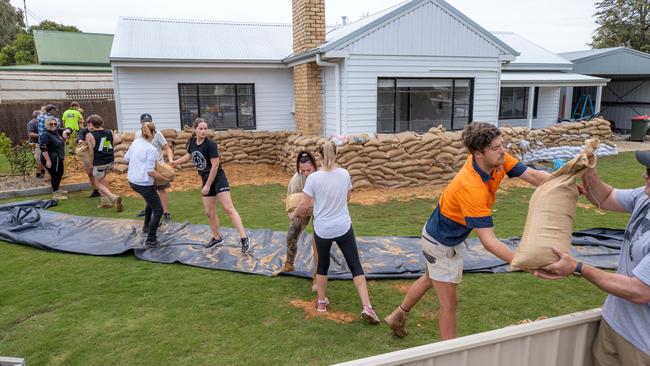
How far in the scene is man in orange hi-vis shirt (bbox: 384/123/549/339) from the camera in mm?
2693

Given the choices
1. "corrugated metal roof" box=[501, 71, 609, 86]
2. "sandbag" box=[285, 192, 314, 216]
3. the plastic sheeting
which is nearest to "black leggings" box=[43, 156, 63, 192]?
the plastic sheeting

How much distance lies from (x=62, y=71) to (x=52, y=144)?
48.9 feet

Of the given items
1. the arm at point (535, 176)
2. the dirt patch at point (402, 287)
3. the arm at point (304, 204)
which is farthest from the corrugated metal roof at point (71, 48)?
the arm at point (535, 176)

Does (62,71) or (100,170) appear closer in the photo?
(100,170)

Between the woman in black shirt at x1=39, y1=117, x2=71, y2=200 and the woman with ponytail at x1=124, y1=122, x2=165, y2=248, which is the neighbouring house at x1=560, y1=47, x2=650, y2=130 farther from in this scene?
the woman in black shirt at x1=39, y1=117, x2=71, y2=200

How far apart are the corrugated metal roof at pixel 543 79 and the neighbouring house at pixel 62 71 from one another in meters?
15.7

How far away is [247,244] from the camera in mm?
5605

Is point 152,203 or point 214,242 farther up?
point 152,203

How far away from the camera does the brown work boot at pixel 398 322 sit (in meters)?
3.62

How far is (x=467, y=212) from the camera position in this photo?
273cm

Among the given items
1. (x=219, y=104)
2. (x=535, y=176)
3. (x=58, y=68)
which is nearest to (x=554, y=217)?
(x=535, y=176)

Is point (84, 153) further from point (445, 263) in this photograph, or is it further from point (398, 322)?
point (445, 263)

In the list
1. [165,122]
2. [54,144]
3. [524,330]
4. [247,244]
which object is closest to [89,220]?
[54,144]

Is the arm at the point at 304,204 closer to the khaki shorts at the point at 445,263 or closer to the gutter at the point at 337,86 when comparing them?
the khaki shorts at the point at 445,263
